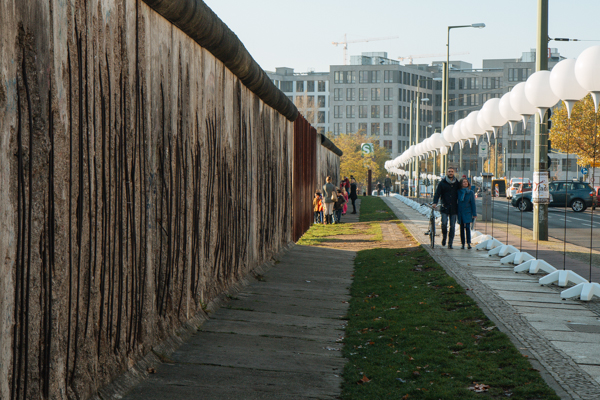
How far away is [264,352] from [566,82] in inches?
302

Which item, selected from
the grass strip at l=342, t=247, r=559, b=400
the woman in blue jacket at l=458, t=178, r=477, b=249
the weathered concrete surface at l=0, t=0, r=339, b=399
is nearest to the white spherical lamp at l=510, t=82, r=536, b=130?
the woman in blue jacket at l=458, t=178, r=477, b=249

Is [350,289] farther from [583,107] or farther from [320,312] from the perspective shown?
[583,107]

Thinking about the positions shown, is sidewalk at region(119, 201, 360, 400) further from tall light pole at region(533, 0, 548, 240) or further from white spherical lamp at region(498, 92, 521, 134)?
tall light pole at region(533, 0, 548, 240)

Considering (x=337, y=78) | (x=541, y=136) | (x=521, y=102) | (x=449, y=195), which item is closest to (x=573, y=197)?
(x=541, y=136)

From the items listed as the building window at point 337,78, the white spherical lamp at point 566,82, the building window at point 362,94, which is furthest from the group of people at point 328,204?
the building window at point 337,78

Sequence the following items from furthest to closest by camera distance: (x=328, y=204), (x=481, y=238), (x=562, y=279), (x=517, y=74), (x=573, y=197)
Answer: (x=517, y=74) → (x=573, y=197) → (x=328, y=204) → (x=481, y=238) → (x=562, y=279)

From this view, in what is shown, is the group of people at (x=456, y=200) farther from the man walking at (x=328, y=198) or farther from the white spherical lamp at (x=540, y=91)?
the man walking at (x=328, y=198)

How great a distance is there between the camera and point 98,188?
4066 mm

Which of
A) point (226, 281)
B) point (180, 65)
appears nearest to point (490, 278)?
point (226, 281)

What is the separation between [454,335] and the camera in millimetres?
6508

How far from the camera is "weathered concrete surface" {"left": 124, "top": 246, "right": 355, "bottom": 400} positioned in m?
4.52

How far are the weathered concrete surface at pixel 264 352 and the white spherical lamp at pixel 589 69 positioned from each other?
15.9 feet

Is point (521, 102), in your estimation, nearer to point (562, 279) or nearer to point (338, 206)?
point (562, 279)

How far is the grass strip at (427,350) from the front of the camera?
4.80 meters
